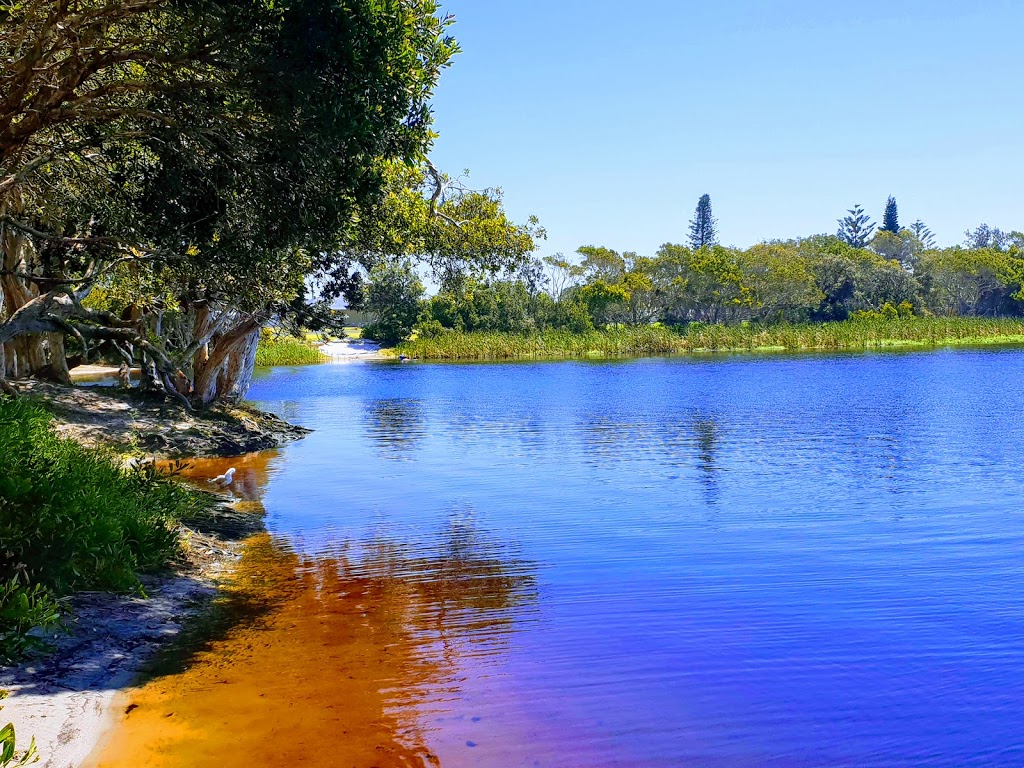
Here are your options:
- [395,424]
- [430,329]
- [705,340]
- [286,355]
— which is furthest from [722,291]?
[395,424]

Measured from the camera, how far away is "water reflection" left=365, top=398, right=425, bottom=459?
23.4 meters

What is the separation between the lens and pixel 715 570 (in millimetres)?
10867

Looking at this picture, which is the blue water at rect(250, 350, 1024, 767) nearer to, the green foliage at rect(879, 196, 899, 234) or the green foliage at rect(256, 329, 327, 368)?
the green foliage at rect(256, 329, 327, 368)

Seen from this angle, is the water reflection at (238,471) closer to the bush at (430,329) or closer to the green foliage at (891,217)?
the bush at (430,329)

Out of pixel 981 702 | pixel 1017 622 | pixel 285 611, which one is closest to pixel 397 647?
pixel 285 611

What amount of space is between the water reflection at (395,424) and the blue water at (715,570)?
0.79 feet

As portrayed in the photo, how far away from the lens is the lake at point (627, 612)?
6.46 m

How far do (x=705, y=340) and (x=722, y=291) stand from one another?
13.6m

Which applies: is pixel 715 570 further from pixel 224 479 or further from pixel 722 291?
pixel 722 291

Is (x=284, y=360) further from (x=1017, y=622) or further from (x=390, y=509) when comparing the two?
(x=1017, y=622)

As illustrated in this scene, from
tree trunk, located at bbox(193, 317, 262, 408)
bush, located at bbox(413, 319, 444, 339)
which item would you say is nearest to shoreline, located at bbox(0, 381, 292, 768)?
tree trunk, located at bbox(193, 317, 262, 408)

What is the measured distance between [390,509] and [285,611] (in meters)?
5.96

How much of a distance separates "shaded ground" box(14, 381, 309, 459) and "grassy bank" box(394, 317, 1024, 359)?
46.4m

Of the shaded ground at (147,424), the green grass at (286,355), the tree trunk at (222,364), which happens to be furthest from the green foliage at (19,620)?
the green grass at (286,355)
